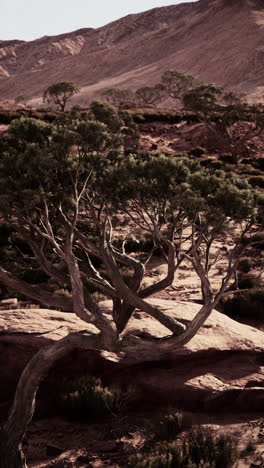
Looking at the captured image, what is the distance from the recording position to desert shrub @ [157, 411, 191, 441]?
8.18 meters

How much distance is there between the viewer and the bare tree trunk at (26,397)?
24.2 feet

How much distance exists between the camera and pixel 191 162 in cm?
1134

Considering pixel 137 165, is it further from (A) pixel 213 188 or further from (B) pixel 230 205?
(B) pixel 230 205

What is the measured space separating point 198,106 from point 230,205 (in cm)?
3980

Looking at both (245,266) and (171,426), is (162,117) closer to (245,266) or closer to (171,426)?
(245,266)

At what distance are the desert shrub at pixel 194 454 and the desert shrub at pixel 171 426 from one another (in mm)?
382

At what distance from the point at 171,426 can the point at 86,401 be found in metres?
1.79

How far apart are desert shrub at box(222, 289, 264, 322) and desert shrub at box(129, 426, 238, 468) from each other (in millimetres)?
7313

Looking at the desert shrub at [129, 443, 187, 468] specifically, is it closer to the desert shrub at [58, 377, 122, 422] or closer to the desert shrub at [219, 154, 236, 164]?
the desert shrub at [58, 377, 122, 422]

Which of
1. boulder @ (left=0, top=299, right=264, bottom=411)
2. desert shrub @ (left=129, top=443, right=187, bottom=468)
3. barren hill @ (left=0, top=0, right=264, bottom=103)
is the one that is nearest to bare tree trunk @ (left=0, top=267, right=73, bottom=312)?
boulder @ (left=0, top=299, right=264, bottom=411)

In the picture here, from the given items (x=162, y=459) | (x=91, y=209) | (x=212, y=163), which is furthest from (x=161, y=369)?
(x=212, y=163)

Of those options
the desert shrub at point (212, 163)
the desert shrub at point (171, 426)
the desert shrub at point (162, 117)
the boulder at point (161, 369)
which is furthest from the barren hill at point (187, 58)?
the desert shrub at point (171, 426)

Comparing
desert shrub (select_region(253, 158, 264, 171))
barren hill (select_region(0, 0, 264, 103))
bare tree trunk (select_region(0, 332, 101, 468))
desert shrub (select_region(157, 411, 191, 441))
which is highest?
barren hill (select_region(0, 0, 264, 103))

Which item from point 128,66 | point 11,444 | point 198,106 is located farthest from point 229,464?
point 128,66
